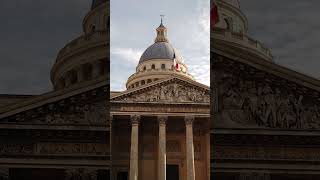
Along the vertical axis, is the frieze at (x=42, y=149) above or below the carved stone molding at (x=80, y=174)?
above

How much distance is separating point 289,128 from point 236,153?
4.10ft

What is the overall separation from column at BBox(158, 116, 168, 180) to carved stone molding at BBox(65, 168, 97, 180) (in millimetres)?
9024

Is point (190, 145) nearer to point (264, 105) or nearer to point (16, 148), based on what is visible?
point (264, 105)

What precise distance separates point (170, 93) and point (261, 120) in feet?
27.3

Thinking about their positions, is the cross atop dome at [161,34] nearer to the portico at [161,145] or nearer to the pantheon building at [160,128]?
the pantheon building at [160,128]

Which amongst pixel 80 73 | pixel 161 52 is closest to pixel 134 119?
pixel 161 52

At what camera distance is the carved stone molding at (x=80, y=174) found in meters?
12.6

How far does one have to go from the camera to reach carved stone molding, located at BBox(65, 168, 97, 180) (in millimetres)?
12625

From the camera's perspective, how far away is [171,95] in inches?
153

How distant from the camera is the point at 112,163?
3482 mm

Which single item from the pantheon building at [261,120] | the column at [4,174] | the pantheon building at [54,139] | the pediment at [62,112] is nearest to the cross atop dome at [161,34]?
the pantheon building at [261,120]

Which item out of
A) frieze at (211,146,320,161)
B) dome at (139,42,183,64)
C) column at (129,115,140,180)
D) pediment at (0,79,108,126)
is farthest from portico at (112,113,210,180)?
frieze at (211,146,320,161)

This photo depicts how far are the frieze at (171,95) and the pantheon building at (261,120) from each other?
22.6 ft

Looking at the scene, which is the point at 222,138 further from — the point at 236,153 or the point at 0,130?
the point at 0,130
